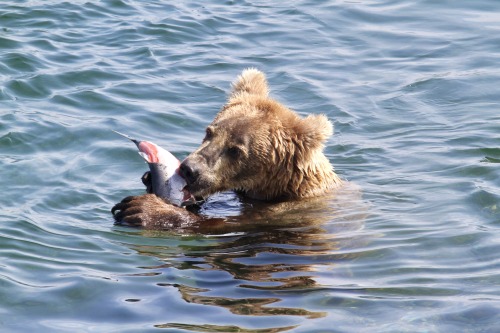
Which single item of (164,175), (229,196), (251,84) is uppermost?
(251,84)

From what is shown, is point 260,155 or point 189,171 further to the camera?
point 260,155

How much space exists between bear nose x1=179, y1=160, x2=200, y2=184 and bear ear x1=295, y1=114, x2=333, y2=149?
97cm

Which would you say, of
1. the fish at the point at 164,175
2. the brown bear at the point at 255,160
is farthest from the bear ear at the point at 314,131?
the fish at the point at 164,175

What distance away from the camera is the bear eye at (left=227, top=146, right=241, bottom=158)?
8516mm

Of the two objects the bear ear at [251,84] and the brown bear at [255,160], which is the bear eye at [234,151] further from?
the bear ear at [251,84]

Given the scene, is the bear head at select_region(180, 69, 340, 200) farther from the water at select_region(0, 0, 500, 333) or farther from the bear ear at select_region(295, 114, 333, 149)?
the water at select_region(0, 0, 500, 333)

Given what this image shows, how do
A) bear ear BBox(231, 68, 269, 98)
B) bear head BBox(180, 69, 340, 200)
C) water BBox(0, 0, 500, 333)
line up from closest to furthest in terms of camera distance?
water BBox(0, 0, 500, 333) < bear head BBox(180, 69, 340, 200) < bear ear BBox(231, 68, 269, 98)

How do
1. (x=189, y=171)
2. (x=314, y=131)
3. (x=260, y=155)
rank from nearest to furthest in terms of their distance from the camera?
1. (x=189, y=171)
2. (x=314, y=131)
3. (x=260, y=155)

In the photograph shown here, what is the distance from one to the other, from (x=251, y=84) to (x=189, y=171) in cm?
139

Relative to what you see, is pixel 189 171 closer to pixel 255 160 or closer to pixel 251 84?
pixel 255 160

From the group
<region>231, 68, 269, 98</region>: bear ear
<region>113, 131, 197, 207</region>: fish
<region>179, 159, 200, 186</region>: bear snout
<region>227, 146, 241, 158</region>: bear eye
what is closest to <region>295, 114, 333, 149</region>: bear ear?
<region>227, 146, 241, 158</region>: bear eye

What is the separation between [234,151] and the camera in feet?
28.0

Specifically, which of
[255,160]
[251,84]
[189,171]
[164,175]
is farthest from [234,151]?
[251,84]

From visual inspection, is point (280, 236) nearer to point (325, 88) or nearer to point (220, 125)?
point (220, 125)
